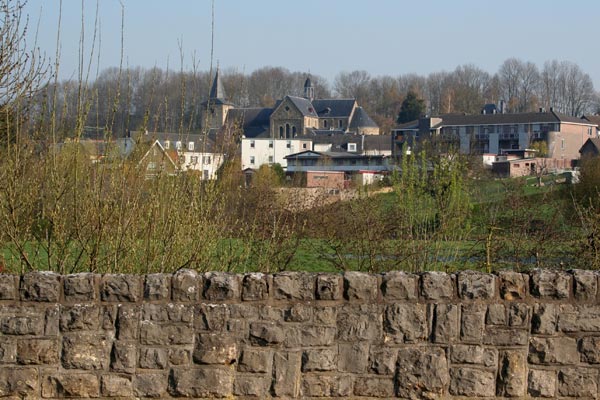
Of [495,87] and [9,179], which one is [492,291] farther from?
[495,87]

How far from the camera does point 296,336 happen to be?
641cm

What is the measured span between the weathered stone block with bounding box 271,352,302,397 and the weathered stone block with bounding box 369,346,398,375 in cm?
54

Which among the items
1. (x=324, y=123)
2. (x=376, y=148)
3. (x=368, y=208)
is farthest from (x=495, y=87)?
(x=368, y=208)

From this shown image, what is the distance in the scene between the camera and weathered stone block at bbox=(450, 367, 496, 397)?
6.43 meters


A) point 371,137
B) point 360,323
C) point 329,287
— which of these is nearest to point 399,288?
point 360,323

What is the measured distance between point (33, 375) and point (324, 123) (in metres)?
131

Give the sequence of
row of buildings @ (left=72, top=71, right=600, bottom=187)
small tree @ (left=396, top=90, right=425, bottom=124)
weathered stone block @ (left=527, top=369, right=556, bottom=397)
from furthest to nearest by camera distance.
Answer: small tree @ (left=396, top=90, right=425, bottom=124)
row of buildings @ (left=72, top=71, right=600, bottom=187)
weathered stone block @ (left=527, top=369, right=556, bottom=397)

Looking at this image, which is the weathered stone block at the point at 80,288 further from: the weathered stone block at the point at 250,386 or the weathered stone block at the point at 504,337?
the weathered stone block at the point at 504,337

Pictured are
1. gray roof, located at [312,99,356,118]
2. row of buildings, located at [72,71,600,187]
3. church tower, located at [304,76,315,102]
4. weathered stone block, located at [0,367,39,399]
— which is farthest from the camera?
church tower, located at [304,76,315,102]

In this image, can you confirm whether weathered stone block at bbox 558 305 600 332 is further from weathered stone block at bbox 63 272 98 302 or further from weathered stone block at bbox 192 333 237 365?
weathered stone block at bbox 63 272 98 302

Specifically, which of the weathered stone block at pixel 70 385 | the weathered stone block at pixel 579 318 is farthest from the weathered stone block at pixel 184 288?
the weathered stone block at pixel 579 318

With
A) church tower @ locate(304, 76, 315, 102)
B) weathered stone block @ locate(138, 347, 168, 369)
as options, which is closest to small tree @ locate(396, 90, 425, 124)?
church tower @ locate(304, 76, 315, 102)

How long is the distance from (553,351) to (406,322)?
1124 mm

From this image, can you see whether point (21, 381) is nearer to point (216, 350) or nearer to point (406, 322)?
point (216, 350)
